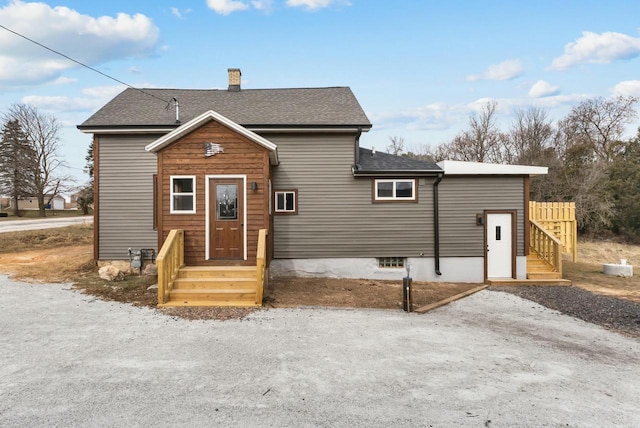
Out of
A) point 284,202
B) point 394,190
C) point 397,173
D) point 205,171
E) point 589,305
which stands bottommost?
point 589,305

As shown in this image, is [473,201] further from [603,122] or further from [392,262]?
[603,122]

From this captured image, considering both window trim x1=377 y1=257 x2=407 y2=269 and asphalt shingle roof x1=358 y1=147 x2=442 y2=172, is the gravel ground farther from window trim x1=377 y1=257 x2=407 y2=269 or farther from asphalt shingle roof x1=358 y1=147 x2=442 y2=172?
asphalt shingle roof x1=358 y1=147 x2=442 y2=172

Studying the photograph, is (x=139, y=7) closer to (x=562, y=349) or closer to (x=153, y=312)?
(x=153, y=312)

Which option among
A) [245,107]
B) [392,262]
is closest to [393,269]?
[392,262]

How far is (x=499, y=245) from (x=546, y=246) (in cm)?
196

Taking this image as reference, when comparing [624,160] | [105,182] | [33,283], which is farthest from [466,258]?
[624,160]

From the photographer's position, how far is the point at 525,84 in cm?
3061

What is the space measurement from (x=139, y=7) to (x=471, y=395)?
1586cm

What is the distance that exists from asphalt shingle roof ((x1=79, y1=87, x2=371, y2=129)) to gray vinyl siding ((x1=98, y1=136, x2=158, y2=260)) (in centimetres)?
90

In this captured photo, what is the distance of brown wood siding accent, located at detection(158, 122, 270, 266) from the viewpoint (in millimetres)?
8727

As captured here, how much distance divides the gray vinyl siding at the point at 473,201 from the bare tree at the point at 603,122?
24769 mm

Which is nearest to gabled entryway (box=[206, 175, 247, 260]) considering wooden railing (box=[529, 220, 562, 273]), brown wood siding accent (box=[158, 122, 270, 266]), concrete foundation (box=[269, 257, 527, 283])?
brown wood siding accent (box=[158, 122, 270, 266])

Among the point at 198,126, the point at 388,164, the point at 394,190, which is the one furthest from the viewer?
the point at 388,164

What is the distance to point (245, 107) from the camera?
12297mm
